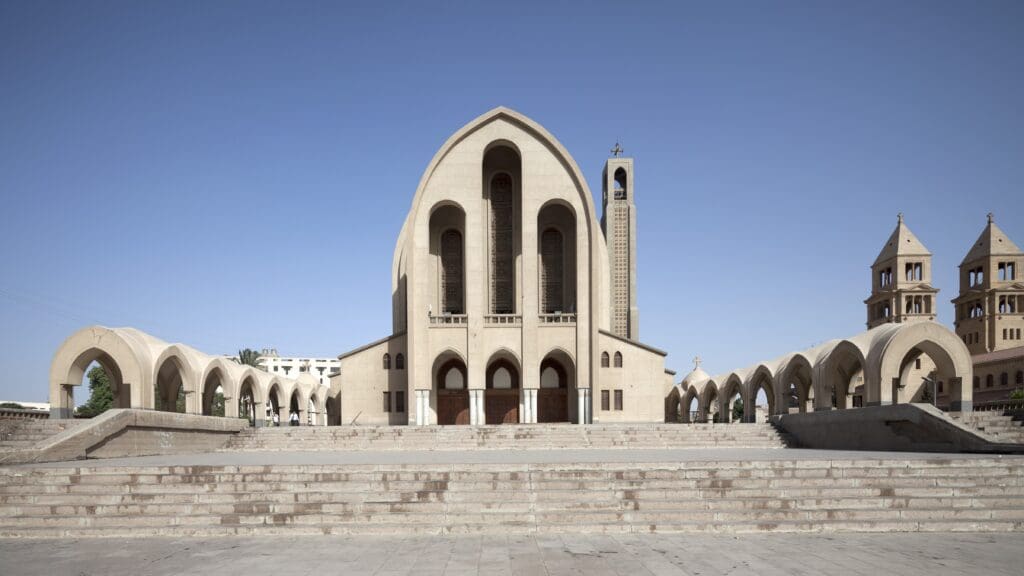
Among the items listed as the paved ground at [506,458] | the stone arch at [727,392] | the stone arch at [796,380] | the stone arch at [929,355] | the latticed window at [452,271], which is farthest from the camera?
the stone arch at [727,392]

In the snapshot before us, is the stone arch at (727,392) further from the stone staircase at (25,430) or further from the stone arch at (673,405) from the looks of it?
the stone staircase at (25,430)

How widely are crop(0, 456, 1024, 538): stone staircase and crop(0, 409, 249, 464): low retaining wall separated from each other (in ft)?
17.5

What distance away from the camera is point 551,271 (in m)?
36.2

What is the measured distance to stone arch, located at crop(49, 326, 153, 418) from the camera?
22734 mm

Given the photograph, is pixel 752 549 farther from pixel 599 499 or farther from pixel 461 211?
pixel 461 211

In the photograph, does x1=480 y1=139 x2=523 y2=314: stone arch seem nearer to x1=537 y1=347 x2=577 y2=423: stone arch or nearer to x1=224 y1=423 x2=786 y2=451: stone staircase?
x1=537 y1=347 x2=577 y2=423: stone arch

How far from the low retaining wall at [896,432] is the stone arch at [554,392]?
14321 mm

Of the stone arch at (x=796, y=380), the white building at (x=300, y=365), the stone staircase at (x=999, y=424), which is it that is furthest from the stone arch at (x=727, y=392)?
the white building at (x=300, y=365)

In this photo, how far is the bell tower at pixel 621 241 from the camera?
1641 inches

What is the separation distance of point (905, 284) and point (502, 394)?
37.8 m

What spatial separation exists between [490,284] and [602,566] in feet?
92.1

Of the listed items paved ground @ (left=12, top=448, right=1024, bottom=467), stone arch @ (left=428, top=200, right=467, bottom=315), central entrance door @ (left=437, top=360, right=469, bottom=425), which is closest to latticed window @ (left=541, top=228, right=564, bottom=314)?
stone arch @ (left=428, top=200, right=467, bottom=315)

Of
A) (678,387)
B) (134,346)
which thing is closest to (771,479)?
(134,346)

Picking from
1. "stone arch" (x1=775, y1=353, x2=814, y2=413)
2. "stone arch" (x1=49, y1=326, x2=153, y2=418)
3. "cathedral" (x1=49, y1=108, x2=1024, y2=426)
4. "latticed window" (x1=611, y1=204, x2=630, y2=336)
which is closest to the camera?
"stone arch" (x1=49, y1=326, x2=153, y2=418)
